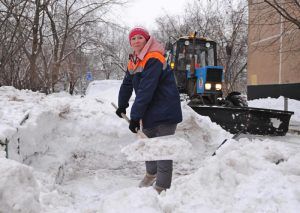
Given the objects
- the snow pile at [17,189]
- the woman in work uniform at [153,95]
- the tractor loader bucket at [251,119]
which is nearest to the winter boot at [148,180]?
the woman in work uniform at [153,95]

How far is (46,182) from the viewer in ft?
11.4

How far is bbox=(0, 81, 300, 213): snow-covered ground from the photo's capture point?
6.99 feet

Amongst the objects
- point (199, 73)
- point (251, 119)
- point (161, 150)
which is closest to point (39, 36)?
point (199, 73)

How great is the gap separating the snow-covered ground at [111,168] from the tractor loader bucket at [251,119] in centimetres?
137

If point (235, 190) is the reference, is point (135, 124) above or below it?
above

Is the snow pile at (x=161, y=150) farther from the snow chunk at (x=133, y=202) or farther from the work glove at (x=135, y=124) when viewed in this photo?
the snow chunk at (x=133, y=202)

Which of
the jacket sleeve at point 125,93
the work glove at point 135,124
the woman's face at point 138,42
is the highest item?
the woman's face at point 138,42

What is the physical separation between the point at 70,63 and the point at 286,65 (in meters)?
15.9

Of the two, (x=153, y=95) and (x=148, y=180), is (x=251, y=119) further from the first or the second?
(x=153, y=95)

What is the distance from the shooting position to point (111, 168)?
16.5 feet

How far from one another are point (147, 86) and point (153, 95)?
0.59ft

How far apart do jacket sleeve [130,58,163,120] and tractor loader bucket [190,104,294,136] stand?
465cm

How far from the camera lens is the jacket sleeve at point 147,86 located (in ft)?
11.8

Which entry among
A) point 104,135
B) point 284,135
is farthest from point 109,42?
point 104,135
